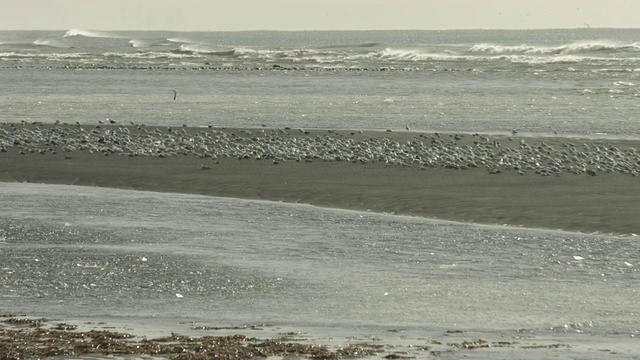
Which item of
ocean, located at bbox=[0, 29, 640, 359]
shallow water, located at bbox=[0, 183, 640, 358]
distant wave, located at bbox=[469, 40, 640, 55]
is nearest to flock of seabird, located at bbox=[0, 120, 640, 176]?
ocean, located at bbox=[0, 29, 640, 359]

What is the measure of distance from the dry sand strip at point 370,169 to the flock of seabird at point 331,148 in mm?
30

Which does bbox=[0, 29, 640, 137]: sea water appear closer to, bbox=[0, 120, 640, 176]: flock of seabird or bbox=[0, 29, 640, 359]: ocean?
bbox=[0, 120, 640, 176]: flock of seabird

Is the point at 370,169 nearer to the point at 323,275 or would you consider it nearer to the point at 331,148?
the point at 331,148

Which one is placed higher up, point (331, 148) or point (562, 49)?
point (331, 148)

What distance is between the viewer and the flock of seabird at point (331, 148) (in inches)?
918

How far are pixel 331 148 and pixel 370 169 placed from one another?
3.04 meters

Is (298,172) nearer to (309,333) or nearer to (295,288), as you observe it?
(295,288)

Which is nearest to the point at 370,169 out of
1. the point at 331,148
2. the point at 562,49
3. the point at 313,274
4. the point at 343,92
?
the point at 331,148

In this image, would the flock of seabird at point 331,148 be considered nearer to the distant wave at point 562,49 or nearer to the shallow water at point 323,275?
the shallow water at point 323,275

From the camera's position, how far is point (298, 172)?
2267 centimetres

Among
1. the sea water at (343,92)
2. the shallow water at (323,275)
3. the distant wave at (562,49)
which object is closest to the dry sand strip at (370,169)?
the shallow water at (323,275)

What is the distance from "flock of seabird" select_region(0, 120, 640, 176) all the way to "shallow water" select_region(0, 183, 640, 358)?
17.9 ft

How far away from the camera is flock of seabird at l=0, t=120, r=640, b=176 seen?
76.5 feet

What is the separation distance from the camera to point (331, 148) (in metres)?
25.7
